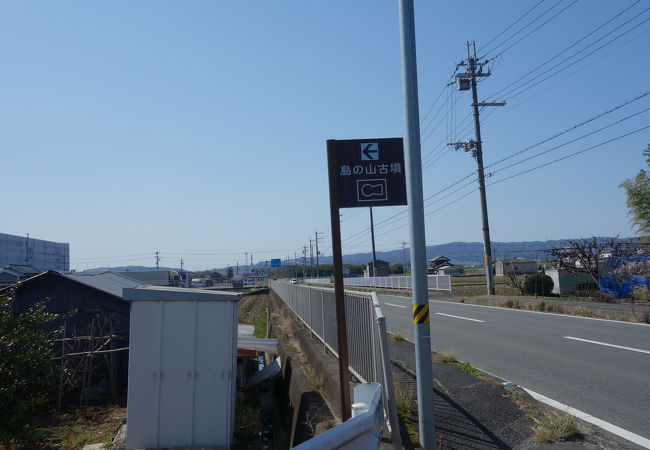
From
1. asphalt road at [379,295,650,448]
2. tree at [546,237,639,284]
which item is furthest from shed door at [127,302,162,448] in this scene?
tree at [546,237,639,284]

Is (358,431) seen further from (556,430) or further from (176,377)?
(176,377)

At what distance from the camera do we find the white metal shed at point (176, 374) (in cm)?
648

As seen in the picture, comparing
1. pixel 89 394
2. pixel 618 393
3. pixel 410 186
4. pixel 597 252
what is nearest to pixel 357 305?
pixel 410 186

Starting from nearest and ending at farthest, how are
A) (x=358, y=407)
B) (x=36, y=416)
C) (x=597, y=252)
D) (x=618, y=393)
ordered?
1. (x=358, y=407)
2. (x=618, y=393)
3. (x=36, y=416)
4. (x=597, y=252)

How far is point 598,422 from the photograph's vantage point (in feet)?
18.4

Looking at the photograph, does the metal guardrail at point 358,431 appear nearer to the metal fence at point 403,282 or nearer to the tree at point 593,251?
the tree at point 593,251

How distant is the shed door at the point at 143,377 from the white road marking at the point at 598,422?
16.6ft

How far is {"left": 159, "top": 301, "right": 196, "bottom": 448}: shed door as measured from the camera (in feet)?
21.4

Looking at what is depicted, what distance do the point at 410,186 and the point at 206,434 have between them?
4.30 meters

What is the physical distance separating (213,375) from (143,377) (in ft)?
2.95

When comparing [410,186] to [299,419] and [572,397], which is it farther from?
[572,397]

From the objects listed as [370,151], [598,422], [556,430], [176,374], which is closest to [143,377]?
[176,374]

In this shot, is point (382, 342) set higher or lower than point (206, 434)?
higher

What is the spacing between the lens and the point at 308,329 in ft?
40.0
